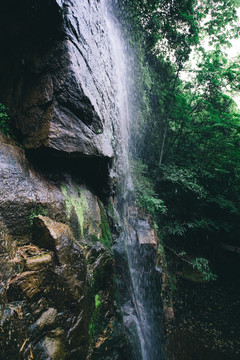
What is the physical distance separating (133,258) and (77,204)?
3713mm

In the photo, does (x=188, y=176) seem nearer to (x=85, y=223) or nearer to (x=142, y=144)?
(x=142, y=144)

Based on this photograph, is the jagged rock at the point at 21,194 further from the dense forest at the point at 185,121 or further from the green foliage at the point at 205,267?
the green foliage at the point at 205,267

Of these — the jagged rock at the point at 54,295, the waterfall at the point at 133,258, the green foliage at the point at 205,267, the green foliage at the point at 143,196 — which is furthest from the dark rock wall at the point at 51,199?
the green foliage at the point at 205,267

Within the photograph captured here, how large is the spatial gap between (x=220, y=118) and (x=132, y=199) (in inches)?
265

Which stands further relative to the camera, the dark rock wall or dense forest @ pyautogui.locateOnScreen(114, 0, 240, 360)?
dense forest @ pyautogui.locateOnScreen(114, 0, 240, 360)

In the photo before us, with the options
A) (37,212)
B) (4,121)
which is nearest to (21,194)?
(37,212)

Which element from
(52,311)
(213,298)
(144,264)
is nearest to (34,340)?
(52,311)

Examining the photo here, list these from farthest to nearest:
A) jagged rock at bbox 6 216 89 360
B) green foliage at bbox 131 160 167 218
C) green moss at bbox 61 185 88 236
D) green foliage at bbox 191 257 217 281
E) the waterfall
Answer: green foliage at bbox 191 257 217 281
green foliage at bbox 131 160 167 218
the waterfall
green moss at bbox 61 185 88 236
jagged rock at bbox 6 216 89 360

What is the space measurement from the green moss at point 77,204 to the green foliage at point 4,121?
3.18ft

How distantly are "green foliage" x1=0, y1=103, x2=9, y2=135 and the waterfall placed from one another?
3.01 metres

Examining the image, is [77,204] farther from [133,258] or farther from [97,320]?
[133,258]

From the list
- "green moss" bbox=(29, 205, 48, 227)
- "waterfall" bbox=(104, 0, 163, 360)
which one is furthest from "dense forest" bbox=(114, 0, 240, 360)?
"green moss" bbox=(29, 205, 48, 227)

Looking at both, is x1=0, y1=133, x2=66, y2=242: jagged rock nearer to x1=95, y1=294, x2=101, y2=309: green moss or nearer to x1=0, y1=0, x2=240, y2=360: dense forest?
Result: x1=0, y1=0, x2=240, y2=360: dense forest

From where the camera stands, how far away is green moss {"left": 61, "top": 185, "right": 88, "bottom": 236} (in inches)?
93.0
